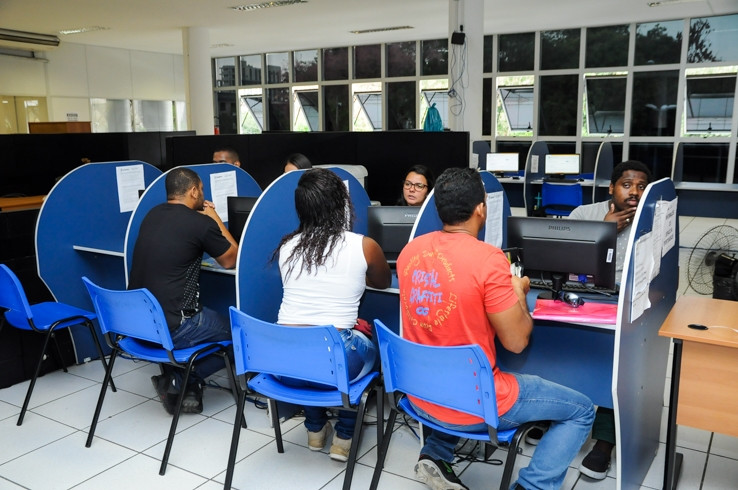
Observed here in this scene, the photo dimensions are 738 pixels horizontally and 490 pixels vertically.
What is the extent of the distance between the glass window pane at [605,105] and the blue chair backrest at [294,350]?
841 cm

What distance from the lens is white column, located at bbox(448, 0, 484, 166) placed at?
244 inches

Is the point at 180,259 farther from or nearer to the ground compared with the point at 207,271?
farther from the ground

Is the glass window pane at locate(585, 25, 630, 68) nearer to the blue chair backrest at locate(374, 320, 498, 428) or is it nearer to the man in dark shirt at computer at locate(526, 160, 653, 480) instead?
the man in dark shirt at computer at locate(526, 160, 653, 480)

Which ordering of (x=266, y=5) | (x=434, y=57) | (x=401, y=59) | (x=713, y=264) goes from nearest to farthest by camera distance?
(x=713, y=264)
(x=266, y=5)
(x=434, y=57)
(x=401, y=59)

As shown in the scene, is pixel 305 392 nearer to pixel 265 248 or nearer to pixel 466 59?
pixel 265 248

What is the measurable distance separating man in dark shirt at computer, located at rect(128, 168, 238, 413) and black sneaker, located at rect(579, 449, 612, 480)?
5.16ft

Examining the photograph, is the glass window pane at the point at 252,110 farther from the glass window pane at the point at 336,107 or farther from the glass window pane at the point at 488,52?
the glass window pane at the point at 488,52

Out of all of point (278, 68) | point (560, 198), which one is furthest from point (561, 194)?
point (278, 68)

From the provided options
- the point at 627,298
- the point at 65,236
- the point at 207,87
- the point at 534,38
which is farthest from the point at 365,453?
the point at 534,38

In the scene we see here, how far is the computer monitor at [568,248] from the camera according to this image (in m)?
2.22

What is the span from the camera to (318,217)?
7.47ft

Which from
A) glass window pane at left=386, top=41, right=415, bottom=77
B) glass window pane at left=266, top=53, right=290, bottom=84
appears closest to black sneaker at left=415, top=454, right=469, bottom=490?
glass window pane at left=386, top=41, right=415, bottom=77

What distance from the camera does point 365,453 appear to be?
8.14ft

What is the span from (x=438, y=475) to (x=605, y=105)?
836cm
